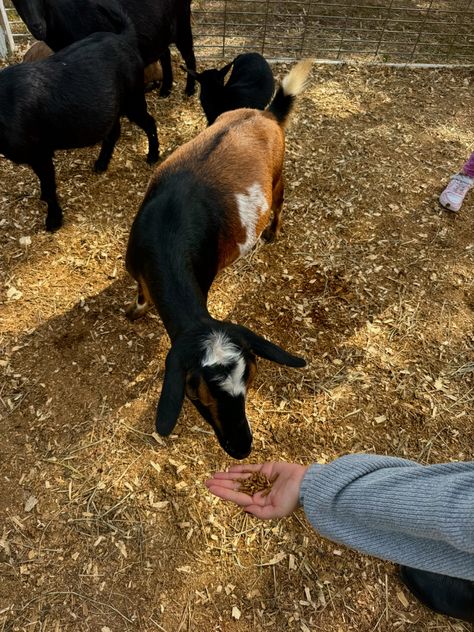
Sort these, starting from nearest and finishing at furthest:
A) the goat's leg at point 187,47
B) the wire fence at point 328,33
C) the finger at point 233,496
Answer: the finger at point 233,496
the goat's leg at point 187,47
the wire fence at point 328,33

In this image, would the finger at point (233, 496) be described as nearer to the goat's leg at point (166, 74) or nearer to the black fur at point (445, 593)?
the black fur at point (445, 593)

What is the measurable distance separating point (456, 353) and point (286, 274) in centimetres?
138

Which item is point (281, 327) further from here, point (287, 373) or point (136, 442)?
point (136, 442)

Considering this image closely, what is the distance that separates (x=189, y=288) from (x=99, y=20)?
3.06m

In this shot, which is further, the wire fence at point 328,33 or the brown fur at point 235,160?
the wire fence at point 328,33

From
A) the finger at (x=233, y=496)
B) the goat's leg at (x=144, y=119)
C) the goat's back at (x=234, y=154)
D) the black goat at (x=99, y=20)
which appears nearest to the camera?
the finger at (x=233, y=496)

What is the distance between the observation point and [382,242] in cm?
399

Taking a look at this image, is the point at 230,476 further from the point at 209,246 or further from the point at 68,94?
the point at 68,94

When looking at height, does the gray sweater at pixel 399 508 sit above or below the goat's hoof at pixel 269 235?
above

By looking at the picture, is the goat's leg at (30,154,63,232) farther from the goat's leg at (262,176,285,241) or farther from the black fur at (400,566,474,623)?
the black fur at (400,566,474,623)

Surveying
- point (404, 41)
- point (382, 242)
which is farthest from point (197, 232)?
point (404, 41)

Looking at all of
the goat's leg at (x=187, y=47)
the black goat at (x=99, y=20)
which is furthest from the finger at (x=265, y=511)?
the goat's leg at (x=187, y=47)

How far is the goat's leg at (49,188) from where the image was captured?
11.5 ft

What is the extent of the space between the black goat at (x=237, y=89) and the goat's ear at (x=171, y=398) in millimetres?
3084
